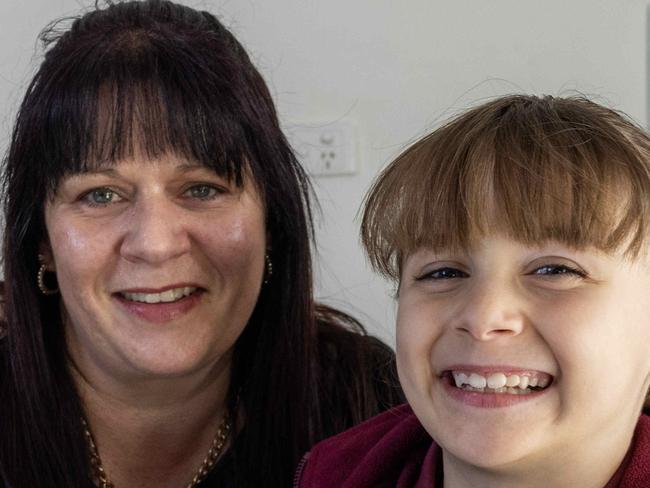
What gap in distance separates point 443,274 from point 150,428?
67 centimetres

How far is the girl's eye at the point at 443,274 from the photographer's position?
3.51ft

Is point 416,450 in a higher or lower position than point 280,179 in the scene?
lower

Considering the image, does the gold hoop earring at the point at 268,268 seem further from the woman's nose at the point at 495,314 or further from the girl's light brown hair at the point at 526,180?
the woman's nose at the point at 495,314

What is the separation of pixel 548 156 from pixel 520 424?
9.7 inches

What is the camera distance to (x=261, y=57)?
7.66 ft

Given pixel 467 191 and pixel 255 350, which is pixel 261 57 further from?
pixel 467 191

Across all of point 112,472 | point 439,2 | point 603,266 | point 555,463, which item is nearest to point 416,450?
point 555,463

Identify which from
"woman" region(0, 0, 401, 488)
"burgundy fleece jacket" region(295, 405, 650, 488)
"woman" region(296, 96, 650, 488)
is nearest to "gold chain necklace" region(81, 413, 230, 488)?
"woman" region(0, 0, 401, 488)

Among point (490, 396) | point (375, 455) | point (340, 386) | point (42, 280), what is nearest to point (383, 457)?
point (375, 455)

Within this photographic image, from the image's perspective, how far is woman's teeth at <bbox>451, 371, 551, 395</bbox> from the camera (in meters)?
1.02

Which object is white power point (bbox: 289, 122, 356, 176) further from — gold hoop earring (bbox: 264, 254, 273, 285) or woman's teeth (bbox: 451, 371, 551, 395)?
woman's teeth (bbox: 451, 371, 551, 395)

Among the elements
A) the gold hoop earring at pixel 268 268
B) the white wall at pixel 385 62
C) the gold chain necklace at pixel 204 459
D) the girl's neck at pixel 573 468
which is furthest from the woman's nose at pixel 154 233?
the white wall at pixel 385 62

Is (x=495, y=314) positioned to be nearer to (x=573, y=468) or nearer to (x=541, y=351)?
(x=541, y=351)

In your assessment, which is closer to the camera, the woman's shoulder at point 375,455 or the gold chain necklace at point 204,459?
the woman's shoulder at point 375,455
